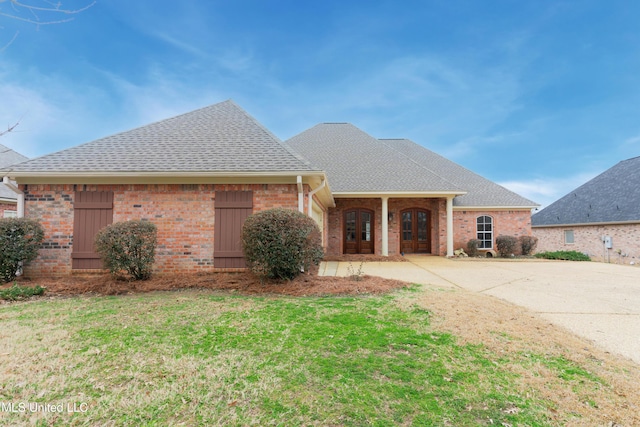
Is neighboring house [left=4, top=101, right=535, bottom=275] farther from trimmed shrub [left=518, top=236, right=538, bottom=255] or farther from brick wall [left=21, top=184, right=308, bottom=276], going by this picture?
trimmed shrub [left=518, top=236, right=538, bottom=255]

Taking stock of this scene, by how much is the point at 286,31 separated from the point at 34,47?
854 cm

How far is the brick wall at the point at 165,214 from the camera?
7.93m

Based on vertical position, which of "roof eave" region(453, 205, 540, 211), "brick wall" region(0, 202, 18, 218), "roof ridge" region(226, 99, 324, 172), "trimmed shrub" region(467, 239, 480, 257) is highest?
"roof ridge" region(226, 99, 324, 172)

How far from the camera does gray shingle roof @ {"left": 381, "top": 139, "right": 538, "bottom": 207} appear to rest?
15930mm

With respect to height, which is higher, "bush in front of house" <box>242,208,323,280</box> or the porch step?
"bush in front of house" <box>242,208,323,280</box>

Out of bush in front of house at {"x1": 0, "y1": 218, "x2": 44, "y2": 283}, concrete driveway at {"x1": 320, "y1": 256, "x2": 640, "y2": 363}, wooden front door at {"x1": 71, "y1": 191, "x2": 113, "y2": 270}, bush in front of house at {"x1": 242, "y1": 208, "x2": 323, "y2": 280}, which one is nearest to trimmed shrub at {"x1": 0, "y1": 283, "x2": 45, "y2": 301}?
bush in front of house at {"x1": 0, "y1": 218, "x2": 44, "y2": 283}

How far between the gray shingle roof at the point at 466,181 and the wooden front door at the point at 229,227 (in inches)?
451

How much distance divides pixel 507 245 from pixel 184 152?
15.1 meters

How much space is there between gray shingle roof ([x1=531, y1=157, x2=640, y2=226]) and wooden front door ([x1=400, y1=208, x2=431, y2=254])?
11.7 meters

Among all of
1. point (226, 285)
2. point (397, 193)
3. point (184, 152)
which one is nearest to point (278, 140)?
point (184, 152)

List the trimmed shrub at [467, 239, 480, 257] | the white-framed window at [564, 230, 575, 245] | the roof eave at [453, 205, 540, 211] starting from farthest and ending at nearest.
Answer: the white-framed window at [564, 230, 575, 245]
the roof eave at [453, 205, 540, 211]
the trimmed shrub at [467, 239, 480, 257]

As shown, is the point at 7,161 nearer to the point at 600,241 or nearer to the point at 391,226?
the point at 391,226

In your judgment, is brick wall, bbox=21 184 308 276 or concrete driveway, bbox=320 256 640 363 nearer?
concrete driveway, bbox=320 256 640 363

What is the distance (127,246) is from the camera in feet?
21.6
